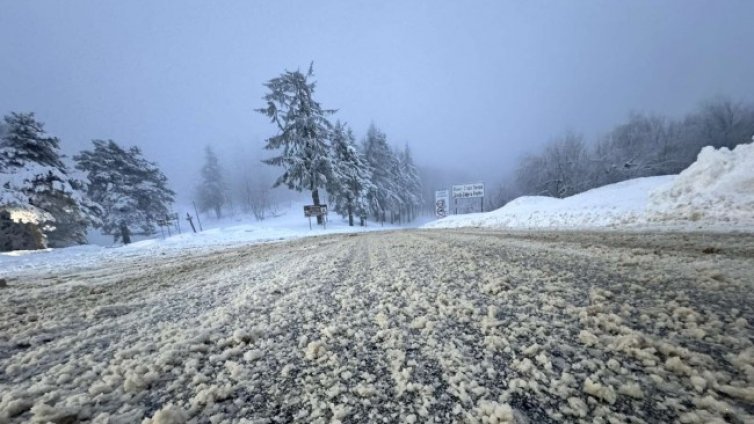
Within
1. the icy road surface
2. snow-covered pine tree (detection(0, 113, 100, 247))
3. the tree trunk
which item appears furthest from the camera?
the tree trunk

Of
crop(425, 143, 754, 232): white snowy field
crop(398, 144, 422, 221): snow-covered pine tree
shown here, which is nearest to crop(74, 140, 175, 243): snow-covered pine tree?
crop(398, 144, 422, 221): snow-covered pine tree

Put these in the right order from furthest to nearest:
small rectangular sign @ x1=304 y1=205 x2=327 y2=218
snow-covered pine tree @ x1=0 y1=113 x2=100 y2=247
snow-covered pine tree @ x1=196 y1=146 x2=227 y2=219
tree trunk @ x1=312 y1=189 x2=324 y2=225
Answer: snow-covered pine tree @ x1=196 y1=146 x2=227 y2=219
tree trunk @ x1=312 y1=189 x2=324 y2=225
small rectangular sign @ x1=304 y1=205 x2=327 y2=218
snow-covered pine tree @ x1=0 y1=113 x2=100 y2=247

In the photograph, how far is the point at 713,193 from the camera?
7301 mm

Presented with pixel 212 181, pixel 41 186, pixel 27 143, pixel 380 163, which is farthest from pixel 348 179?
pixel 212 181

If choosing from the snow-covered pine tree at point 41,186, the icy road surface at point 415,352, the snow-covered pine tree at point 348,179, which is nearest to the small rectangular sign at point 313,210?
the snow-covered pine tree at point 348,179

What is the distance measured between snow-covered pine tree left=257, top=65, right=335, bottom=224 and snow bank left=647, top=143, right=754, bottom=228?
1927cm

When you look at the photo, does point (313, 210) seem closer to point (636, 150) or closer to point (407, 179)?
point (407, 179)

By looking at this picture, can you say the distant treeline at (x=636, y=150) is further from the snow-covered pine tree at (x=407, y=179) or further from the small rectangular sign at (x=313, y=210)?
the small rectangular sign at (x=313, y=210)

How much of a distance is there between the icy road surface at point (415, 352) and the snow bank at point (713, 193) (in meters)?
5.80

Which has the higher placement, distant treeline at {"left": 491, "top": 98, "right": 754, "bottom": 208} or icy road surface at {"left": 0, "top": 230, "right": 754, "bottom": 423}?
distant treeline at {"left": 491, "top": 98, "right": 754, "bottom": 208}

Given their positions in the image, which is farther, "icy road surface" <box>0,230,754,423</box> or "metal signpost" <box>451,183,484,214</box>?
"metal signpost" <box>451,183,484,214</box>

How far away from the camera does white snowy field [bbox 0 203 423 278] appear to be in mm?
7816

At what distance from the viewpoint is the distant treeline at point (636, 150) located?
3772 cm

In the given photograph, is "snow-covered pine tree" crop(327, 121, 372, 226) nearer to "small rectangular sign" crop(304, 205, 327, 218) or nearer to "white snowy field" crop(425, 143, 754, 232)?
"small rectangular sign" crop(304, 205, 327, 218)
